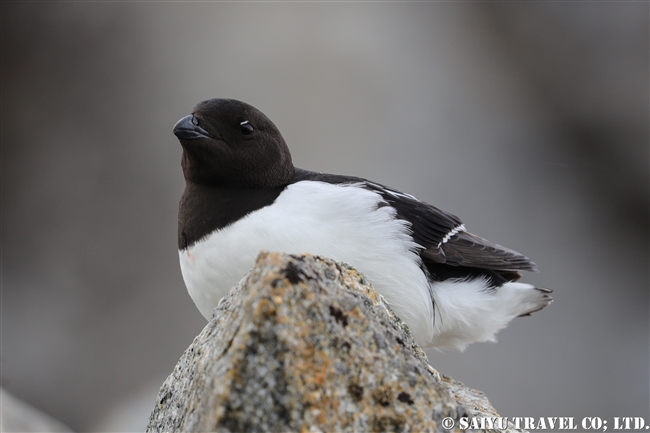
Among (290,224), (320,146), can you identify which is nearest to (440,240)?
(290,224)

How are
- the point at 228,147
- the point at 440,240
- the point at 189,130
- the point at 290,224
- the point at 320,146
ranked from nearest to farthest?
the point at 290,224
the point at 189,130
the point at 228,147
the point at 440,240
the point at 320,146

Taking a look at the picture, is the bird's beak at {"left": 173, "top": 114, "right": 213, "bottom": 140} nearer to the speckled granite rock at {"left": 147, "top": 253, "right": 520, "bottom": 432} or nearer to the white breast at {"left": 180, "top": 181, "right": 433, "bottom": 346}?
the white breast at {"left": 180, "top": 181, "right": 433, "bottom": 346}

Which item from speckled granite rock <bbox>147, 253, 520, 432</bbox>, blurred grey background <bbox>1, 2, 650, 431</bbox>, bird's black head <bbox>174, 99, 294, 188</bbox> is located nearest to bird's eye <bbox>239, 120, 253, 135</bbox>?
bird's black head <bbox>174, 99, 294, 188</bbox>

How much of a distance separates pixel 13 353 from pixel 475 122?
8.49 m

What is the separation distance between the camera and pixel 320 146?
33.2 ft

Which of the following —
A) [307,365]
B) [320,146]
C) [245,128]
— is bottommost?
[307,365]

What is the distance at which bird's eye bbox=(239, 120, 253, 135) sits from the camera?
15.0ft

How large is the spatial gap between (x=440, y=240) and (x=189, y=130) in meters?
1.94

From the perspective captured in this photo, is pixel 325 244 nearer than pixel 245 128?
Yes

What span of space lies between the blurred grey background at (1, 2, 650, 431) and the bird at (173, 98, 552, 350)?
189 inches

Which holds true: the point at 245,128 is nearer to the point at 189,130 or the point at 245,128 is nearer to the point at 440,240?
the point at 189,130

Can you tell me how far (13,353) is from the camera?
11.1 metres

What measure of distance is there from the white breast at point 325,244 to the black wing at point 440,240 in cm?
16

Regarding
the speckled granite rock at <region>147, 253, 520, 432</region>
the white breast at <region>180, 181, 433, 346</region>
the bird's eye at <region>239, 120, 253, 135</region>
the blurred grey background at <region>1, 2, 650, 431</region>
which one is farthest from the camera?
the blurred grey background at <region>1, 2, 650, 431</region>
